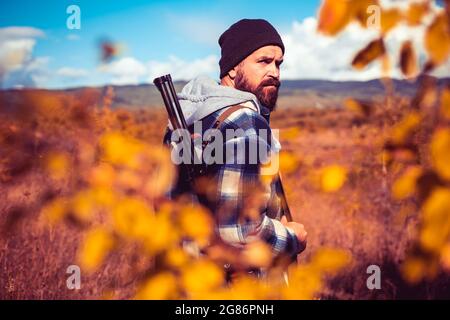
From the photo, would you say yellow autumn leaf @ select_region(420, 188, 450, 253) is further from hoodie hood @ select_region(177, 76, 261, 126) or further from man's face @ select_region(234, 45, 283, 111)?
man's face @ select_region(234, 45, 283, 111)

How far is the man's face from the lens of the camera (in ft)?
6.66

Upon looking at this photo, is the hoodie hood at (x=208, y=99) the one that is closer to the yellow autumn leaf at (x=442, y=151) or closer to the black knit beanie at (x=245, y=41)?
the black knit beanie at (x=245, y=41)

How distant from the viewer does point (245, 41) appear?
214cm

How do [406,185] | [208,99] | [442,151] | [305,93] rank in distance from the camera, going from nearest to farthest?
[442,151] → [406,185] → [208,99] → [305,93]

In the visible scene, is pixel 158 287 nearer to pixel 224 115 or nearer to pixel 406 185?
pixel 224 115

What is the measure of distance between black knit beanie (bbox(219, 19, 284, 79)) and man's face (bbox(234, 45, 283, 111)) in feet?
0.11

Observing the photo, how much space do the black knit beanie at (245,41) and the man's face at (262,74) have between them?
0.11ft

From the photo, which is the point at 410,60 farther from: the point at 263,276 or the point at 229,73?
the point at 229,73

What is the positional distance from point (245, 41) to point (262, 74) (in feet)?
0.85

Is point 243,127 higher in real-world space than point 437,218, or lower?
higher

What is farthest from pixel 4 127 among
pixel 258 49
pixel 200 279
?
pixel 200 279

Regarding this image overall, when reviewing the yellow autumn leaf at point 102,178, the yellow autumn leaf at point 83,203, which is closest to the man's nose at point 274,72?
the yellow autumn leaf at point 102,178

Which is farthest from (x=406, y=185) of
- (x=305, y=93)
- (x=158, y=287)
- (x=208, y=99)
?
(x=305, y=93)

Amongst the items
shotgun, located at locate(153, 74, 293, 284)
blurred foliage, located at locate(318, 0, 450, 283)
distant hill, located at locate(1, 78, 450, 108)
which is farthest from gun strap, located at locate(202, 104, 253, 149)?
distant hill, located at locate(1, 78, 450, 108)
